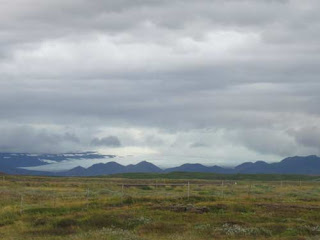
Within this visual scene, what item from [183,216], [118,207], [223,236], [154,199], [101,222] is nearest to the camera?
[223,236]

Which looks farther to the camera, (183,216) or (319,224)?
(183,216)

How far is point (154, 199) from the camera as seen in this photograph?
59500 millimetres

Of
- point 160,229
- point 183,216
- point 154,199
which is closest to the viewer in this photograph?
point 160,229

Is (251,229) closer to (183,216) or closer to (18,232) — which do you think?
(183,216)

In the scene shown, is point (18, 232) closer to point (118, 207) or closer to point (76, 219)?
point (76, 219)

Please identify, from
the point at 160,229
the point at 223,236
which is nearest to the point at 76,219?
the point at 160,229

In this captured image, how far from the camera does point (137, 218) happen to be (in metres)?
44.5

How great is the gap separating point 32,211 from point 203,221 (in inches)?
680

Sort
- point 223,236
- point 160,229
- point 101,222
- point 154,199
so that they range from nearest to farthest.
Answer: point 223,236, point 160,229, point 101,222, point 154,199

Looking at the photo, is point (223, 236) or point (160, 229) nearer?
point (223, 236)

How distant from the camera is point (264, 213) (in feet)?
162

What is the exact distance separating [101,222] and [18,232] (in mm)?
6682

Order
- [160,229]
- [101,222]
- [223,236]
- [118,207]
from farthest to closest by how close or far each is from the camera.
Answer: [118,207] → [101,222] → [160,229] → [223,236]

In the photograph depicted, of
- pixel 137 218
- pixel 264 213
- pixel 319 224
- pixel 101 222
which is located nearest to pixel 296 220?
pixel 319 224
